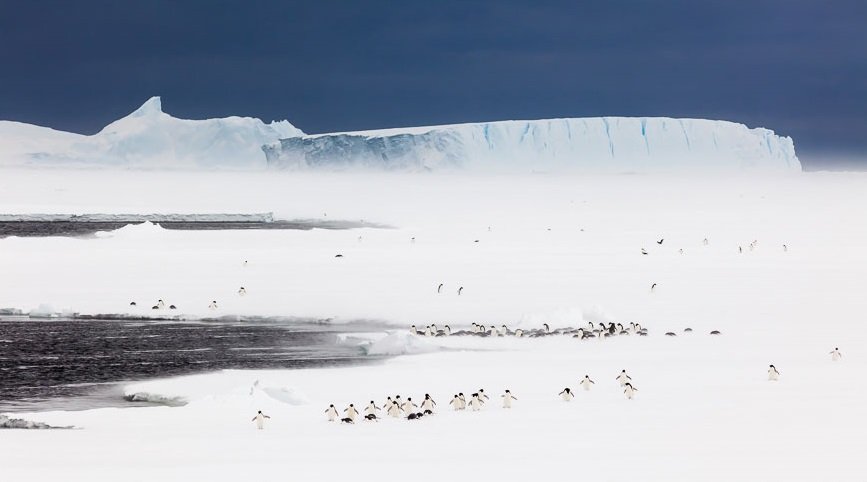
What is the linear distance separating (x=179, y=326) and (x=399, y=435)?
1137cm

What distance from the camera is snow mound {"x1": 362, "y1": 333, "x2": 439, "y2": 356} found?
66.2 ft

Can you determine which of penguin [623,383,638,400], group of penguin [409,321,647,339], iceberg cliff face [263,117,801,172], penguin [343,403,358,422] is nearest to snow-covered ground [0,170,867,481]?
penguin [623,383,638,400]

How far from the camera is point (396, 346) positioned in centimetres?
2023

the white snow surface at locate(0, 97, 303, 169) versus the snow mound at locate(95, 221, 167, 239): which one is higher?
the white snow surface at locate(0, 97, 303, 169)

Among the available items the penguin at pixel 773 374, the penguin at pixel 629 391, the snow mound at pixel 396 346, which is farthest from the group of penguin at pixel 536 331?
the penguin at pixel 629 391

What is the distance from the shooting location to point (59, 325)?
23375 mm

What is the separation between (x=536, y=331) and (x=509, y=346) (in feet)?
5.32

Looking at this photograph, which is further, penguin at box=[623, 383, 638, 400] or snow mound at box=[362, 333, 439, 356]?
snow mound at box=[362, 333, 439, 356]

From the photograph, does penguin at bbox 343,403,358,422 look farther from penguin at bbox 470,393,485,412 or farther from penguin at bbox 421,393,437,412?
penguin at bbox 470,393,485,412

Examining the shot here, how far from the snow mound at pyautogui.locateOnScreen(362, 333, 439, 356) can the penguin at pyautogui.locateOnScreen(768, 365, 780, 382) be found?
19.5 feet

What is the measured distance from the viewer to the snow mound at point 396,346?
20.2 metres

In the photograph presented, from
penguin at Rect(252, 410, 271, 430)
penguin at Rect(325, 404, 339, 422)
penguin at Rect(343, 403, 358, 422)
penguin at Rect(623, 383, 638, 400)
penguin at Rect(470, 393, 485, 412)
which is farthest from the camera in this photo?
penguin at Rect(623, 383, 638, 400)

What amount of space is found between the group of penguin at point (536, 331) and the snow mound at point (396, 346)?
1580 mm

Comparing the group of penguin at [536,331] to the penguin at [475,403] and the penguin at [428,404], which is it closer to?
the penguin at [475,403]
